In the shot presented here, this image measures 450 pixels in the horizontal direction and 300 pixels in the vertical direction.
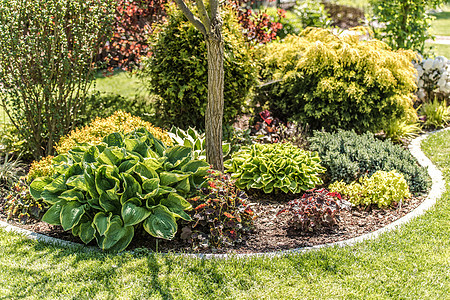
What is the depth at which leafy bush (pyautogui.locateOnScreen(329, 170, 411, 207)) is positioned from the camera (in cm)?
482

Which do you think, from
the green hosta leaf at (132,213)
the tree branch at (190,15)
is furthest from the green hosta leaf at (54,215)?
the tree branch at (190,15)

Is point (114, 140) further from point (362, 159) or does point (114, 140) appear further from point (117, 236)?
point (362, 159)

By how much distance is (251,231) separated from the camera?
4359 millimetres

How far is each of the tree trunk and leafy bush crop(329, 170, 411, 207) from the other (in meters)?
1.36

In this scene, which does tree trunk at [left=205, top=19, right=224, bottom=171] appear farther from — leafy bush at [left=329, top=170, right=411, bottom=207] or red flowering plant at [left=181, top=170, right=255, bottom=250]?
leafy bush at [left=329, top=170, right=411, bottom=207]

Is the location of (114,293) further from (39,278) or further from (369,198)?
(369,198)

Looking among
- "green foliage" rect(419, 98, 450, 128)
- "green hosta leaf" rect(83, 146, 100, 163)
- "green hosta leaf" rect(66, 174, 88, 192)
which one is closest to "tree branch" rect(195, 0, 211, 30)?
"green hosta leaf" rect(83, 146, 100, 163)

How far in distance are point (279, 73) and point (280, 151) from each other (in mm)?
1924

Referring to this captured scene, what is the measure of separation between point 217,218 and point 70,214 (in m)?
1.26

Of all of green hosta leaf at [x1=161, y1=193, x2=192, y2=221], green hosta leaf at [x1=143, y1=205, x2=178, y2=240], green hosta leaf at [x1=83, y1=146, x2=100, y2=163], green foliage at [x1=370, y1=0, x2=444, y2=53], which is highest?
green foliage at [x1=370, y1=0, x2=444, y2=53]

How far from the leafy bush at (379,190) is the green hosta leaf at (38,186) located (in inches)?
116

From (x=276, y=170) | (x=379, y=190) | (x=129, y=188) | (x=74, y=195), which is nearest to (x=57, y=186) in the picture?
(x=74, y=195)

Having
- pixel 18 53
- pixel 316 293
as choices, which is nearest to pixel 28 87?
pixel 18 53

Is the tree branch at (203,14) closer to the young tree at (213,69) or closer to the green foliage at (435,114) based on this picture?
the young tree at (213,69)
